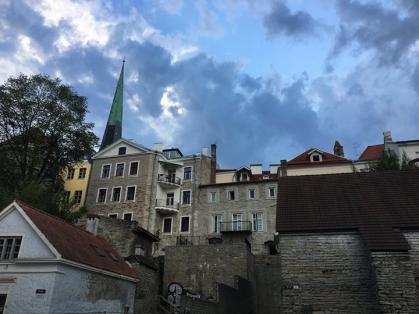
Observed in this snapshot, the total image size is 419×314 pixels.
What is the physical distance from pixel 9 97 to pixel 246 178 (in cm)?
2500

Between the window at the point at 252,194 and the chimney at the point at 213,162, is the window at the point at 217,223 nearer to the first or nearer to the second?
the window at the point at 252,194

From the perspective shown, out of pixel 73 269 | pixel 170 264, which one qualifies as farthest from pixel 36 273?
pixel 170 264

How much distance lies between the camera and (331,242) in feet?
56.4

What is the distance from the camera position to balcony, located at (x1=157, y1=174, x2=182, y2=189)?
40.7 m

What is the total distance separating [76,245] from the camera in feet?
61.1

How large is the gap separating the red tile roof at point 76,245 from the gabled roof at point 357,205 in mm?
9416

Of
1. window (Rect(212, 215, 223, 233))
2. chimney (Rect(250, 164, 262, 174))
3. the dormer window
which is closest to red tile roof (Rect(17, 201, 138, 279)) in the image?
window (Rect(212, 215, 223, 233))

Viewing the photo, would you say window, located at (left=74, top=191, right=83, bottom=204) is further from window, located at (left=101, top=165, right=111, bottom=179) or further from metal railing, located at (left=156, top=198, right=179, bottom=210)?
metal railing, located at (left=156, top=198, right=179, bottom=210)

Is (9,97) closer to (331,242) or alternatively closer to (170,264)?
(170,264)

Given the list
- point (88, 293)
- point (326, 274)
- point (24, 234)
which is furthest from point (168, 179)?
point (326, 274)

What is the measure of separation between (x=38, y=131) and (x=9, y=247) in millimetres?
19874

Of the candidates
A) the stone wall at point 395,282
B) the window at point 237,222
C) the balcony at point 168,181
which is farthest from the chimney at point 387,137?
the stone wall at point 395,282

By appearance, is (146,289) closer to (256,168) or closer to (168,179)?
(168,179)

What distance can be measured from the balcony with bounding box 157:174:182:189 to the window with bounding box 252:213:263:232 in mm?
9339
